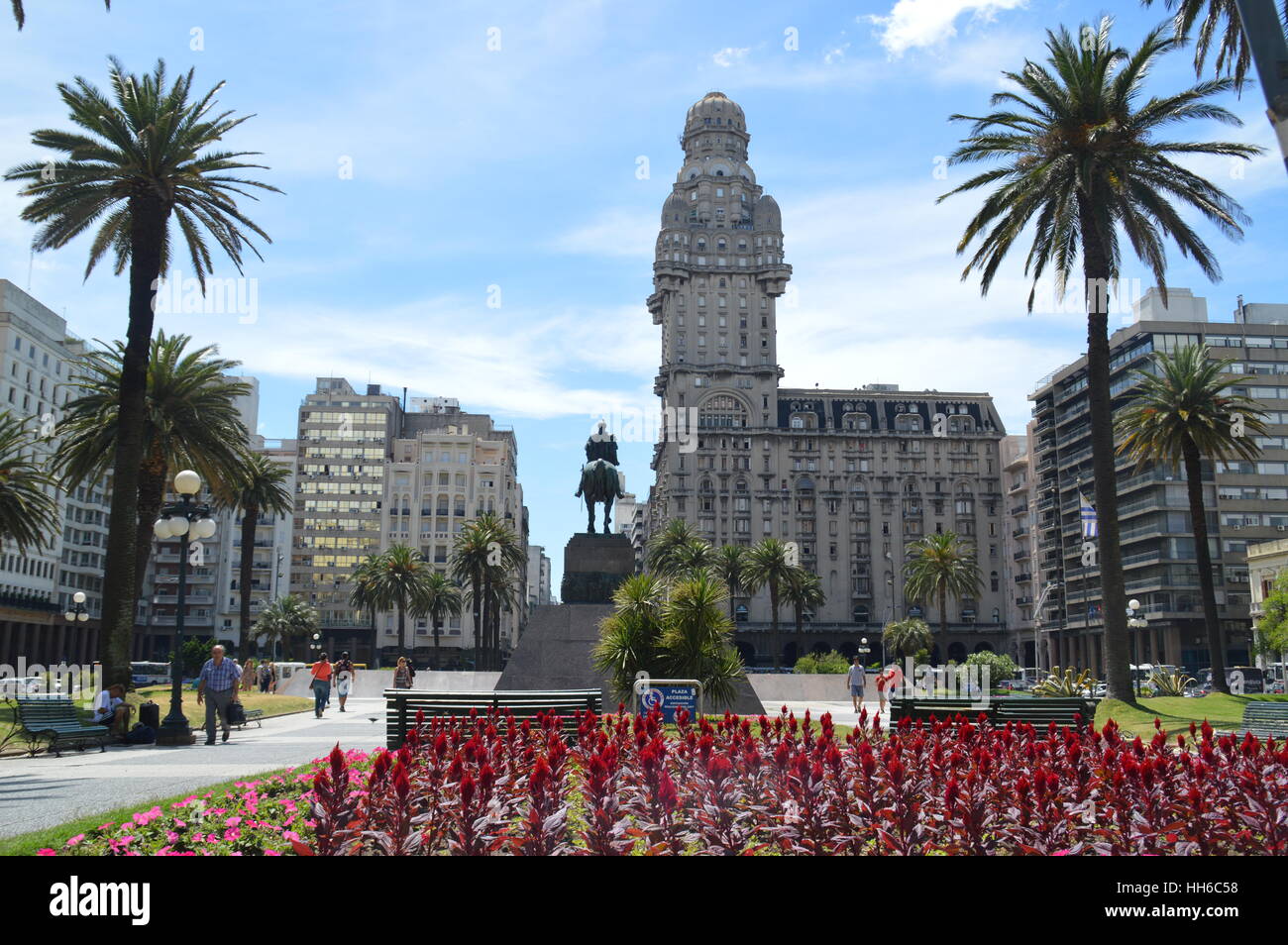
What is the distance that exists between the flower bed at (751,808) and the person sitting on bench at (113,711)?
44.2ft

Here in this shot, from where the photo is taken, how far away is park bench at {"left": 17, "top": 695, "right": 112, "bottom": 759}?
59.5 ft

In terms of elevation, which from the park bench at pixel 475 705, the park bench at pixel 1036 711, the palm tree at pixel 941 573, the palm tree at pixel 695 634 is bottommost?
the park bench at pixel 1036 711

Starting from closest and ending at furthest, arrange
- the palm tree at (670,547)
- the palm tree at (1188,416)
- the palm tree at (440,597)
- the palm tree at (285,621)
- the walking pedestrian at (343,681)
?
the walking pedestrian at (343,681), the palm tree at (1188,416), the palm tree at (670,547), the palm tree at (440,597), the palm tree at (285,621)

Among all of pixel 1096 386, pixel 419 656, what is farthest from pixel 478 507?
pixel 1096 386

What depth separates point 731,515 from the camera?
123500mm

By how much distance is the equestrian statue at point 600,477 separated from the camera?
27.8 meters

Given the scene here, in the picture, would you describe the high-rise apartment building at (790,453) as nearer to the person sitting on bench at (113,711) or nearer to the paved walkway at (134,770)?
the paved walkway at (134,770)

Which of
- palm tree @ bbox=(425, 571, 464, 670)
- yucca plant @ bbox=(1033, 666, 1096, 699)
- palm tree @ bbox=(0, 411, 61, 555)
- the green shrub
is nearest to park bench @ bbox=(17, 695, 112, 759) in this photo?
yucca plant @ bbox=(1033, 666, 1096, 699)

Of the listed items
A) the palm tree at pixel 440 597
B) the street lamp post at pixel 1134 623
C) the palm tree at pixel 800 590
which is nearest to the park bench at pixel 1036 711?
the street lamp post at pixel 1134 623

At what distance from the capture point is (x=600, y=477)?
2791 centimetres

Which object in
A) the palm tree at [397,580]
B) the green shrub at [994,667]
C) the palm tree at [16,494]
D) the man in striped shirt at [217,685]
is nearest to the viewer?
the man in striped shirt at [217,685]

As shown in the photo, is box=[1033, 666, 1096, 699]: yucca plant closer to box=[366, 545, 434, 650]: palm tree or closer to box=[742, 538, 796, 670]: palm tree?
box=[742, 538, 796, 670]: palm tree

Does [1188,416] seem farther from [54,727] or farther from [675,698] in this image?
[54,727]
